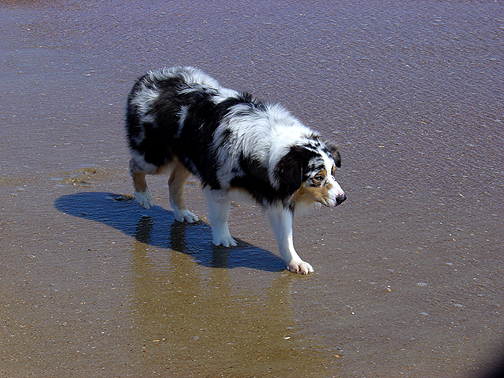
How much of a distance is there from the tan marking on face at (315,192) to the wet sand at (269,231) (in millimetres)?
516

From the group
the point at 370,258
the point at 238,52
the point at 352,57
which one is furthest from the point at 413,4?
the point at 370,258

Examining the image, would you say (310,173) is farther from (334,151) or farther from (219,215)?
(219,215)

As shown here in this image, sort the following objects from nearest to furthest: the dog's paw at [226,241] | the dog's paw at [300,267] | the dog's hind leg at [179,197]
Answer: the dog's paw at [300,267], the dog's paw at [226,241], the dog's hind leg at [179,197]

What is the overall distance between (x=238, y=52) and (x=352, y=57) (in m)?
1.66

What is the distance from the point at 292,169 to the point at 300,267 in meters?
0.76

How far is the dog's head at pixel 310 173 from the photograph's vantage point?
15.7 feet

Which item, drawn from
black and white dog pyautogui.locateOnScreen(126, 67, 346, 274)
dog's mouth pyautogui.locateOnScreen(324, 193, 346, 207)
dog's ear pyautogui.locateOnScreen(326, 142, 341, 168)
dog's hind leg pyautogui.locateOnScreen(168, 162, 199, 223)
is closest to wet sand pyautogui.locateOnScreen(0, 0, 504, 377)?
dog's hind leg pyautogui.locateOnScreen(168, 162, 199, 223)

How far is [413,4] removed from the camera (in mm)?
11422

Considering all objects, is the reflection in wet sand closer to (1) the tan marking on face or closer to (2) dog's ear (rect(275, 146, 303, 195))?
(1) the tan marking on face

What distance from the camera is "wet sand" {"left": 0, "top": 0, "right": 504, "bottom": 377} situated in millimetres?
4035

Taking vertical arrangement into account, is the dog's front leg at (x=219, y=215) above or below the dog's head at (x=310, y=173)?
below

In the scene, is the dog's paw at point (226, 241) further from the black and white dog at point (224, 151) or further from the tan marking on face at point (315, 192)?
the tan marking on face at point (315, 192)

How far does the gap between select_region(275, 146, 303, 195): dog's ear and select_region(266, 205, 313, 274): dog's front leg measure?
0.27 metres

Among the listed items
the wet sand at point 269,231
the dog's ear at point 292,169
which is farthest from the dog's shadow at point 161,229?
the dog's ear at point 292,169
